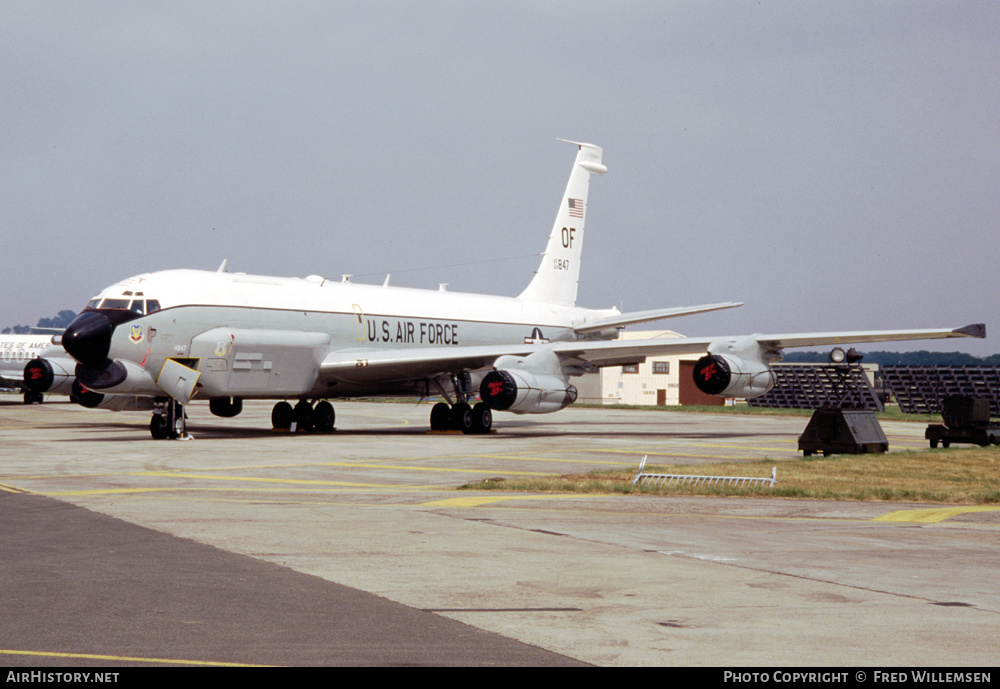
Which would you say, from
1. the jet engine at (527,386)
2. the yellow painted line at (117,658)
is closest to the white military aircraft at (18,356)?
the jet engine at (527,386)

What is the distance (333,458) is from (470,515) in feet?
35.5

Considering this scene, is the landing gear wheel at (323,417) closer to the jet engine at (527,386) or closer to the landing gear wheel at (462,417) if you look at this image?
the landing gear wheel at (462,417)

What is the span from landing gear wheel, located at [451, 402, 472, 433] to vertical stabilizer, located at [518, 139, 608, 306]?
8917mm

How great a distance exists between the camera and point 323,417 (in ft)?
126

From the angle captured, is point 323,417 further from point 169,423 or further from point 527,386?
point 527,386

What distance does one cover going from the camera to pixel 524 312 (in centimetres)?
4338

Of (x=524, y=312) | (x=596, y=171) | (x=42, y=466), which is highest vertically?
(x=596, y=171)

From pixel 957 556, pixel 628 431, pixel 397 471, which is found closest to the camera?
pixel 957 556

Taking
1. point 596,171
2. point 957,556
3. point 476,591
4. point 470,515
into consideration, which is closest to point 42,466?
point 470,515

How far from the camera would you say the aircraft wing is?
33.4 m

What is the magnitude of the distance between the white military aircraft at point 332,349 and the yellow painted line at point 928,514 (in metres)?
15.2

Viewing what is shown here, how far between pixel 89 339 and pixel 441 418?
12.5 meters

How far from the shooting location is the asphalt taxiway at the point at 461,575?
7.54m

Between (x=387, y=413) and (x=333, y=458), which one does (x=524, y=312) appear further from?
(x=333, y=458)
